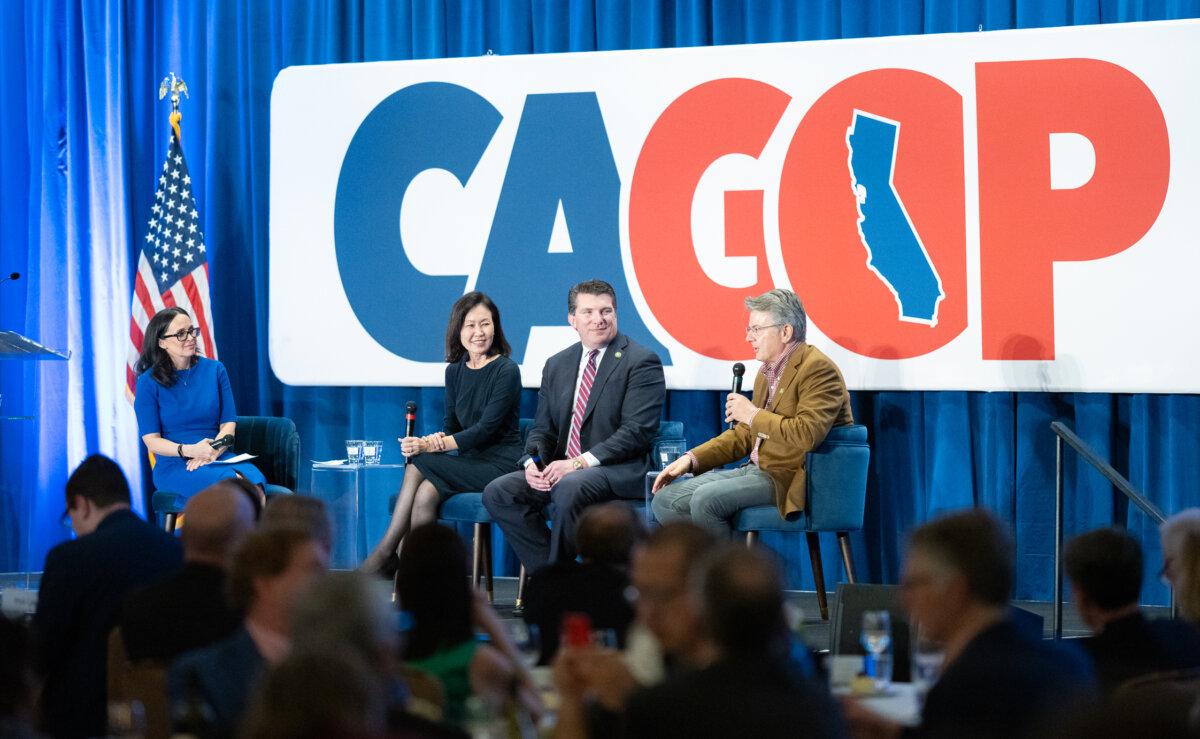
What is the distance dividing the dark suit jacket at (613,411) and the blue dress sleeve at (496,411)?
0.15 metres

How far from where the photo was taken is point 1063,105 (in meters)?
5.94

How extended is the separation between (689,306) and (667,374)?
33 cm

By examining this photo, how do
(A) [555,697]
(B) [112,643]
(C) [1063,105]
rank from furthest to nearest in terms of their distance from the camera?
(C) [1063,105] < (B) [112,643] < (A) [555,697]

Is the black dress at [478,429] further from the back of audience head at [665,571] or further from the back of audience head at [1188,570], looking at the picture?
the back of audience head at [1188,570]

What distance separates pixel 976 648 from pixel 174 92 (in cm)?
601

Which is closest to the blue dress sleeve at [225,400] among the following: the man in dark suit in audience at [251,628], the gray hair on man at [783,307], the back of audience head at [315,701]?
the gray hair on man at [783,307]

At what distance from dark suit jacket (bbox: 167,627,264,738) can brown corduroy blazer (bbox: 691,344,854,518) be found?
3428mm

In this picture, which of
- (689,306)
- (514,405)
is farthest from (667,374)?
(514,405)

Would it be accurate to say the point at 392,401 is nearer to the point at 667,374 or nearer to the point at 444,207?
the point at 444,207

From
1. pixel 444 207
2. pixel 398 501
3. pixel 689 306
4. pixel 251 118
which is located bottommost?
pixel 398 501

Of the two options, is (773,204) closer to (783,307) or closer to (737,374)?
(783,307)

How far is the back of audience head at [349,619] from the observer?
190 centimetres

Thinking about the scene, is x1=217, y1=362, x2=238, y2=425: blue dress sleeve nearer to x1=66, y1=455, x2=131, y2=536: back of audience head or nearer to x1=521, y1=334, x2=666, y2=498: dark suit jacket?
x1=521, y1=334, x2=666, y2=498: dark suit jacket

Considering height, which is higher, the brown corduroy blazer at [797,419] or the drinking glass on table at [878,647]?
the brown corduroy blazer at [797,419]
